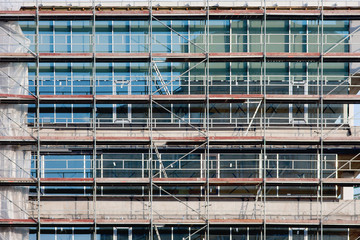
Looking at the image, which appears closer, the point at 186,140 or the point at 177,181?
the point at 177,181

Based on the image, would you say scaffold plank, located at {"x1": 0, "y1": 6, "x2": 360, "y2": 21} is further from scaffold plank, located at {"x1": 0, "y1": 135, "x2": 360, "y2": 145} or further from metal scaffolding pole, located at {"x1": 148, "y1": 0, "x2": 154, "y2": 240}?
scaffold plank, located at {"x1": 0, "y1": 135, "x2": 360, "y2": 145}

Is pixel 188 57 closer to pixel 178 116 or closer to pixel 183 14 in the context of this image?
pixel 183 14

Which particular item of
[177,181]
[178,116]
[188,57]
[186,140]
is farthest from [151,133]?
[188,57]

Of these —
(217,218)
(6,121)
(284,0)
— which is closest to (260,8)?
(284,0)

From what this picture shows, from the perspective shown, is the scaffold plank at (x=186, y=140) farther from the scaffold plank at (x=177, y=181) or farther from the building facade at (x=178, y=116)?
the scaffold plank at (x=177, y=181)

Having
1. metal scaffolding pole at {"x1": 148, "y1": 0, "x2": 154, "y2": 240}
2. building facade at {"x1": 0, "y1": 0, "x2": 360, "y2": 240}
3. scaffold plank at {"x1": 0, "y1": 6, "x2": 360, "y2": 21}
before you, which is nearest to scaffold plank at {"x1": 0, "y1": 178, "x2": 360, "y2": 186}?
building facade at {"x1": 0, "y1": 0, "x2": 360, "y2": 240}

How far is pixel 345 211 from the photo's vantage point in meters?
28.5

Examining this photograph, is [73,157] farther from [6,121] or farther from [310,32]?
[310,32]

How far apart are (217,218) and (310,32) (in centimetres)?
1009

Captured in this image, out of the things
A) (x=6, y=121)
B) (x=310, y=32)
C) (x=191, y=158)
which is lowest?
(x=191, y=158)

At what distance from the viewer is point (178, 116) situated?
2920 cm

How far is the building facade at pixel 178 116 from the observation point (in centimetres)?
2764

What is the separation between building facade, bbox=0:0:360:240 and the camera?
2764cm

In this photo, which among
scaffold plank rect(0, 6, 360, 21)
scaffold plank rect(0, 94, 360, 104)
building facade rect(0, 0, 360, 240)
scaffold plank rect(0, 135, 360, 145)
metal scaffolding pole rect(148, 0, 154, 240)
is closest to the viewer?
metal scaffolding pole rect(148, 0, 154, 240)
